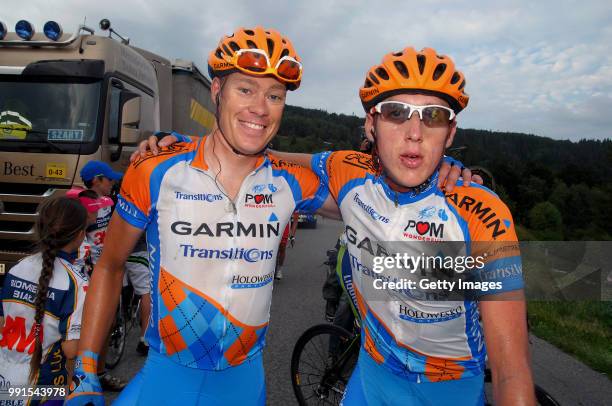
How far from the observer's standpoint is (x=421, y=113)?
7.34 feet

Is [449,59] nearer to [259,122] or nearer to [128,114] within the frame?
[259,122]

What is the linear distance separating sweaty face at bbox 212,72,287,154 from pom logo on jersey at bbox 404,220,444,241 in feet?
2.86

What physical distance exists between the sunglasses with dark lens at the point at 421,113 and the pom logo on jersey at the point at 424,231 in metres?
0.51

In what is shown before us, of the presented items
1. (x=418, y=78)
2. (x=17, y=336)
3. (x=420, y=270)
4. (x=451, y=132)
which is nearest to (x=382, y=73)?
(x=418, y=78)

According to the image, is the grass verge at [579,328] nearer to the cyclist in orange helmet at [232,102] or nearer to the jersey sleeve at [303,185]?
the jersey sleeve at [303,185]

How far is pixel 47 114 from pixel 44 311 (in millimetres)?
4908

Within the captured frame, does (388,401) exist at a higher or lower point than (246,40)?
lower

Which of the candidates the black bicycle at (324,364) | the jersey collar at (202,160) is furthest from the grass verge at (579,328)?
the jersey collar at (202,160)

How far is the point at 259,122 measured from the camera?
2.26 meters

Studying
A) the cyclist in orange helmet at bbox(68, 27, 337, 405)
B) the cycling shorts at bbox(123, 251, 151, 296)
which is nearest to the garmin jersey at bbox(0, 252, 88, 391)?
the cyclist in orange helmet at bbox(68, 27, 337, 405)

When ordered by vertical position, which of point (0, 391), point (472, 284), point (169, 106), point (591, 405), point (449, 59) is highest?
point (169, 106)

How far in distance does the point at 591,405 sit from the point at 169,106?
9337 mm

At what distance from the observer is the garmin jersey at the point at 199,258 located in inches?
82.2

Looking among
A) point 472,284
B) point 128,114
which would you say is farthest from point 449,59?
point 128,114
